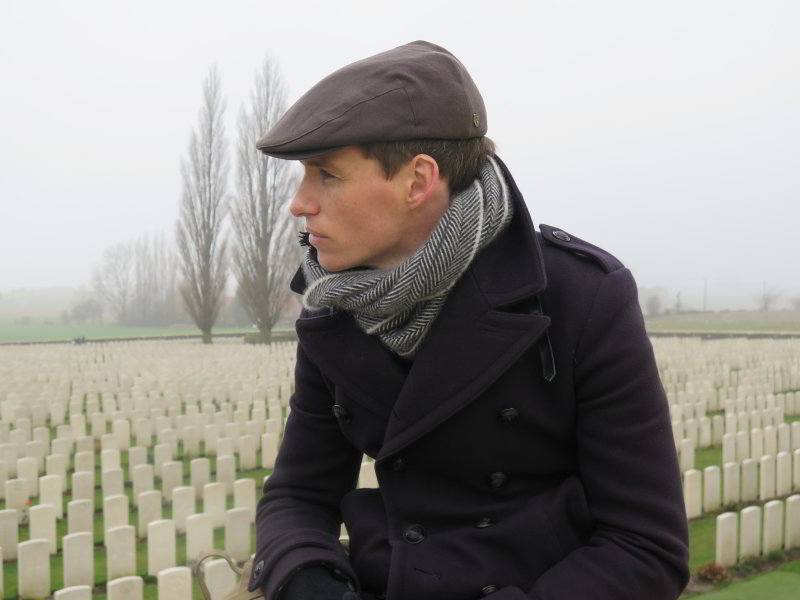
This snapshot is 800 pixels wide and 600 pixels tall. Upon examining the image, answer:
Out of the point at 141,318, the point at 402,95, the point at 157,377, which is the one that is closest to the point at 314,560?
the point at 402,95

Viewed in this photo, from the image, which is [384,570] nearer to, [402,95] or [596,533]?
[596,533]

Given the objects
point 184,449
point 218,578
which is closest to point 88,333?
point 184,449

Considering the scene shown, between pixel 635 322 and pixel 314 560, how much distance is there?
0.72 meters

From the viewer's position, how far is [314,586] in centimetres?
134

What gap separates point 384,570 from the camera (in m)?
1.42

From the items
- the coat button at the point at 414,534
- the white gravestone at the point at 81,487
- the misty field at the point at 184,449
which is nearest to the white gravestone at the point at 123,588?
the misty field at the point at 184,449

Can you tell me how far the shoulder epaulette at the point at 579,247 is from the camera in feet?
4.32

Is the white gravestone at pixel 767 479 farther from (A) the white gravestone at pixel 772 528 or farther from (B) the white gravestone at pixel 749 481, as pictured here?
(A) the white gravestone at pixel 772 528

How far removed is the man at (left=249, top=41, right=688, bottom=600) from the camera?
3.99 ft

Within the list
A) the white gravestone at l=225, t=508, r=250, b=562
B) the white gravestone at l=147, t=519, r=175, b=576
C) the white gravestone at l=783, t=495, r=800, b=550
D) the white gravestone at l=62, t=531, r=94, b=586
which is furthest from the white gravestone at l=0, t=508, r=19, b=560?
the white gravestone at l=783, t=495, r=800, b=550

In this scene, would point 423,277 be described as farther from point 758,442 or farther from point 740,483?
point 758,442

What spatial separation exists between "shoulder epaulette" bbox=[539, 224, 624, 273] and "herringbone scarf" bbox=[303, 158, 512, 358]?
13cm

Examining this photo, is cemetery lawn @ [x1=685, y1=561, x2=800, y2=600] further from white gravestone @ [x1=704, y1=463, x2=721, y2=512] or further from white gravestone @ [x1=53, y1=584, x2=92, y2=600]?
white gravestone @ [x1=53, y1=584, x2=92, y2=600]

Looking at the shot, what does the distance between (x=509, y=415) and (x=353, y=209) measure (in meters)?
0.45
